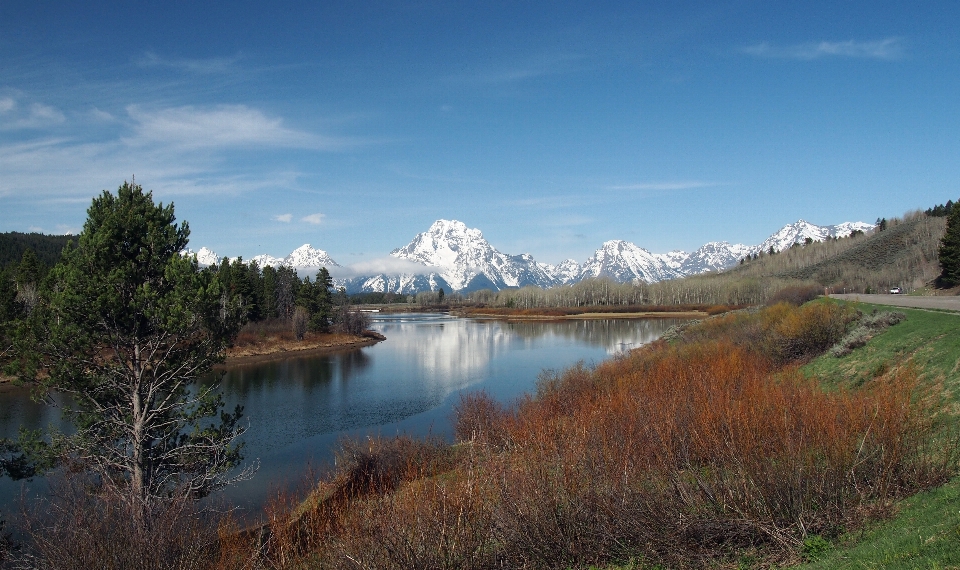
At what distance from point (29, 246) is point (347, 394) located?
12485 centimetres

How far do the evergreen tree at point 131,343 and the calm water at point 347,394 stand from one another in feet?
11.0

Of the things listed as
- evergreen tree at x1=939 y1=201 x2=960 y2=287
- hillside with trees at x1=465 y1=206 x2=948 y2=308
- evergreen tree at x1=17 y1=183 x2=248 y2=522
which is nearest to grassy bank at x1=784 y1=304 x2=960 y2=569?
evergreen tree at x1=17 y1=183 x2=248 y2=522

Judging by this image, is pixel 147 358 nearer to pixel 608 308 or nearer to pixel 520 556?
pixel 520 556

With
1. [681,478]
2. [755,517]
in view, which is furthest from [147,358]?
[755,517]

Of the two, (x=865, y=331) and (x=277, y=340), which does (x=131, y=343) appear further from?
(x=277, y=340)

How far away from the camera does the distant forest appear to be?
127419 millimetres

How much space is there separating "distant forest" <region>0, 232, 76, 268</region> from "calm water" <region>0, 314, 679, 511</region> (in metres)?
92.8

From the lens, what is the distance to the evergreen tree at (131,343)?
15.1 metres

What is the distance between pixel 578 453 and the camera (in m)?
11.1

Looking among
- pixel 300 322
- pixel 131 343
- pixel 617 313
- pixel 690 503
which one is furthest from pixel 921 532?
pixel 617 313

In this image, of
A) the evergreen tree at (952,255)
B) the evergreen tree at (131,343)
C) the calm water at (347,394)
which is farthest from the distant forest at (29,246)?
the evergreen tree at (952,255)

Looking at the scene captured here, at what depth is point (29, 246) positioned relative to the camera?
12669cm

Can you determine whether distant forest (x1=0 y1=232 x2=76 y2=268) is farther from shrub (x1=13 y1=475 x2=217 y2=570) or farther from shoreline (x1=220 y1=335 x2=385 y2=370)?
shrub (x1=13 y1=475 x2=217 y2=570)

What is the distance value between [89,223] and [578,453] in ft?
49.4
